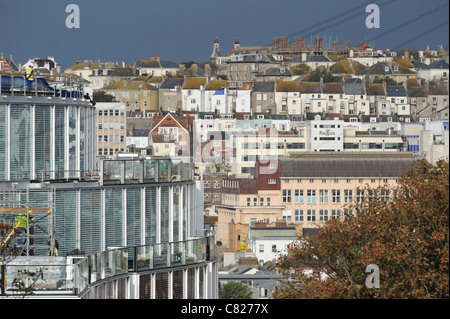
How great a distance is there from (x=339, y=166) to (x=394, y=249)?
2723 inches

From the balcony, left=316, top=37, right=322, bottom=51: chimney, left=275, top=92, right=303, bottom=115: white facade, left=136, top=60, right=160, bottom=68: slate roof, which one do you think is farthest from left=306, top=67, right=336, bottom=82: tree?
the balcony

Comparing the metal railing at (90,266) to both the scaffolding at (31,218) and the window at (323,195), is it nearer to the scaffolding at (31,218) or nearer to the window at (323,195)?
the scaffolding at (31,218)

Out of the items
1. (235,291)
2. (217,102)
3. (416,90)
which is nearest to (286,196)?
(235,291)

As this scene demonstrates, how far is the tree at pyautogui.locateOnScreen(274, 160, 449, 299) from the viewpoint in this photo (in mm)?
20719

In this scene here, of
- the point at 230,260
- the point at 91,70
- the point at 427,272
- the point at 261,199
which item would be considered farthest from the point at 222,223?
the point at 91,70

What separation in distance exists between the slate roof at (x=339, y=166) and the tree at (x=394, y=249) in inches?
2490

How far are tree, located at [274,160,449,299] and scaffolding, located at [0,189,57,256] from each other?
3.98 metres

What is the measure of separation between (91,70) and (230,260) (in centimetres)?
10231

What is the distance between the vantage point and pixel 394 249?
2139cm

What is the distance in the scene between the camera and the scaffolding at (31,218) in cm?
2323

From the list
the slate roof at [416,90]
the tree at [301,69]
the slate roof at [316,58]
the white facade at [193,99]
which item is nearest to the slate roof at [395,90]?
the slate roof at [416,90]

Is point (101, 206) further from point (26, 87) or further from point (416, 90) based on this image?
point (416, 90)

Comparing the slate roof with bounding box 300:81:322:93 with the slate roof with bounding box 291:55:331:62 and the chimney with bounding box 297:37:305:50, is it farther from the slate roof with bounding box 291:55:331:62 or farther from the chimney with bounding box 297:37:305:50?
the chimney with bounding box 297:37:305:50

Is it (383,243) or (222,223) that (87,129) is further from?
(222,223)
